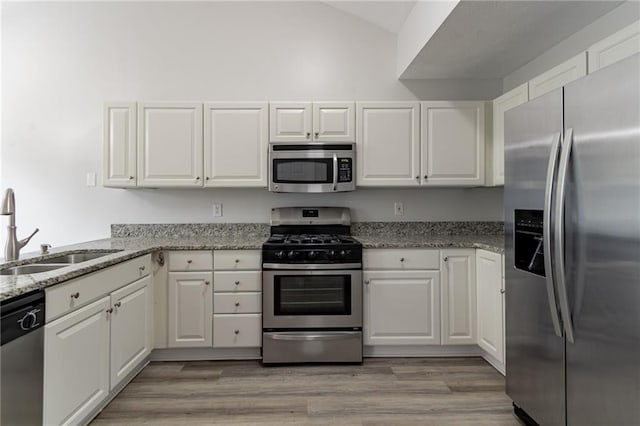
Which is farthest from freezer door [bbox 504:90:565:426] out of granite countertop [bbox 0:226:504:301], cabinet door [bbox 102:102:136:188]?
cabinet door [bbox 102:102:136:188]

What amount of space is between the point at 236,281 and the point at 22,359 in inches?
58.2

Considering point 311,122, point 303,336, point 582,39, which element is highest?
point 582,39

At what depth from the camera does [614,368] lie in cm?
136

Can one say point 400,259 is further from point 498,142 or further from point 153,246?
point 153,246

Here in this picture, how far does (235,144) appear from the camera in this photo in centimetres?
307

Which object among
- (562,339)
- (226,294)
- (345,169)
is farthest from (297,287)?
(562,339)

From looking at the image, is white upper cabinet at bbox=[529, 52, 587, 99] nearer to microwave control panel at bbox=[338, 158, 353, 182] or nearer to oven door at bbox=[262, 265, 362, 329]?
microwave control panel at bbox=[338, 158, 353, 182]

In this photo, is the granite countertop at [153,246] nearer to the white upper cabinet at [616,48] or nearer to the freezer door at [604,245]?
the freezer door at [604,245]

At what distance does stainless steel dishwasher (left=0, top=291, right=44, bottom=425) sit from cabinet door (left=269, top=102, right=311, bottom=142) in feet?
6.55

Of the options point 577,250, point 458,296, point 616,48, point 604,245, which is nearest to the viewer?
point 604,245

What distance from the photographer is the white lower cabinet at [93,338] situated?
5.29 ft

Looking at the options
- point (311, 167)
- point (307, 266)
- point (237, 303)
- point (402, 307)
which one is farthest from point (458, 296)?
point (237, 303)

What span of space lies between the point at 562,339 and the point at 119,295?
2.29 m

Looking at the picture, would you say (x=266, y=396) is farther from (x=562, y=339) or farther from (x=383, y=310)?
(x=562, y=339)
